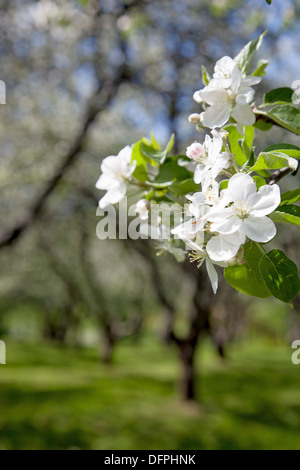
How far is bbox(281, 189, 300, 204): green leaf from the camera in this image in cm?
99

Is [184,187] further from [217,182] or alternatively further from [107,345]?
[107,345]

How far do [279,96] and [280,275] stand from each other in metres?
0.56

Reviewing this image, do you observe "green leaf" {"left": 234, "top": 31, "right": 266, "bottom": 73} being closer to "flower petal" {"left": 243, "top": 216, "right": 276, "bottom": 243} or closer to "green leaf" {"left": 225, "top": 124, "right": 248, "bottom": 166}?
"green leaf" {"left": 225, "top": 124, "right": 248, "bottom": 166}

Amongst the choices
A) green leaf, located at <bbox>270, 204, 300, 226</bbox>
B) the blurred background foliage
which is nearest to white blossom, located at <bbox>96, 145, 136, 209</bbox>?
green leaf, located at <bbox>270, 204, 300, 226</bbox>

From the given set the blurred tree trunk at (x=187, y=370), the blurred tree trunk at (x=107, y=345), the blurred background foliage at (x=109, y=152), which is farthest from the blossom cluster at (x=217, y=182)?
the blurred tree trunk at (x=107, y=345)

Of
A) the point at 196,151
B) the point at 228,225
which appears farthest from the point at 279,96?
the point at 228,225

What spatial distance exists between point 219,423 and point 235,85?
8.75m

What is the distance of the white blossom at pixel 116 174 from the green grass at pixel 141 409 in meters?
6.90

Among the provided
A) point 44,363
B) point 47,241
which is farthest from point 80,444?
point 44,363

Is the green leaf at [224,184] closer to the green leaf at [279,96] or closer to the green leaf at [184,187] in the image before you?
the green leaf at [184,187]

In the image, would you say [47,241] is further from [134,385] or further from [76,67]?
[76,67]

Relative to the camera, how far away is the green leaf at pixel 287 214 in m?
0.87

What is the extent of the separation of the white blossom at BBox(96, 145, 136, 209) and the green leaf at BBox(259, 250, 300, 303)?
47 cm

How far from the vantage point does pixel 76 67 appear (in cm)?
802
